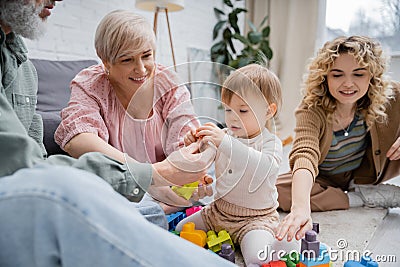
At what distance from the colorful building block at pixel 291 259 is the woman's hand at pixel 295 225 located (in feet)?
0.13

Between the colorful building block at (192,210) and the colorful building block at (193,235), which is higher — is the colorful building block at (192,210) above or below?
below

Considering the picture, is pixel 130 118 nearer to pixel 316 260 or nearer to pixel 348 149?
pixel 316 260

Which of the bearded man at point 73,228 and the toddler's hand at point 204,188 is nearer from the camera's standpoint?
the bearded man at point 73,228

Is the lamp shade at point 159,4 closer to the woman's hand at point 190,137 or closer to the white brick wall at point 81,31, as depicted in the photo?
the white brick wall at point 81,31

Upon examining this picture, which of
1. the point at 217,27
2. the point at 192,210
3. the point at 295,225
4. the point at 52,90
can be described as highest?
the point at 217,27

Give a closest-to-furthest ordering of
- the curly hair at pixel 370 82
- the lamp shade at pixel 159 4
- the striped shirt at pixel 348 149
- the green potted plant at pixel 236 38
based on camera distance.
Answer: the curly hair at pixel 370 82 → the striped shirt at pixel 348 149 → the lamp shade at pixel 159 4 → the green potted plant at pixel 236 38

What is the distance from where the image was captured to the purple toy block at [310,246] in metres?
0.91

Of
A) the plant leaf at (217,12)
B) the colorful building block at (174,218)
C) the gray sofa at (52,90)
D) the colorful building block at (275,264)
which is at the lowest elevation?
the colorful building block at (174,218)

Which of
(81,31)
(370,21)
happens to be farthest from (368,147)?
(370,21)

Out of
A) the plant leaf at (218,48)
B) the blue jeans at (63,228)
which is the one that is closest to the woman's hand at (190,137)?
the blue jeans at (63,228)

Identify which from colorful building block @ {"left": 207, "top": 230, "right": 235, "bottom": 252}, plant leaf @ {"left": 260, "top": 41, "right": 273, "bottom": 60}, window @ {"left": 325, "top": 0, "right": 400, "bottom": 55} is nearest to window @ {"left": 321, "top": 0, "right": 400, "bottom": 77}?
window @ {"left": 325, "top": 0, "right": 400, "bottom": 55}

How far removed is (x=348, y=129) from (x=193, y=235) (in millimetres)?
820

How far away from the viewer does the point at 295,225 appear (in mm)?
963

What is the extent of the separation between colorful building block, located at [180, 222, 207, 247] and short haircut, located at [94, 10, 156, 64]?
524 mm
